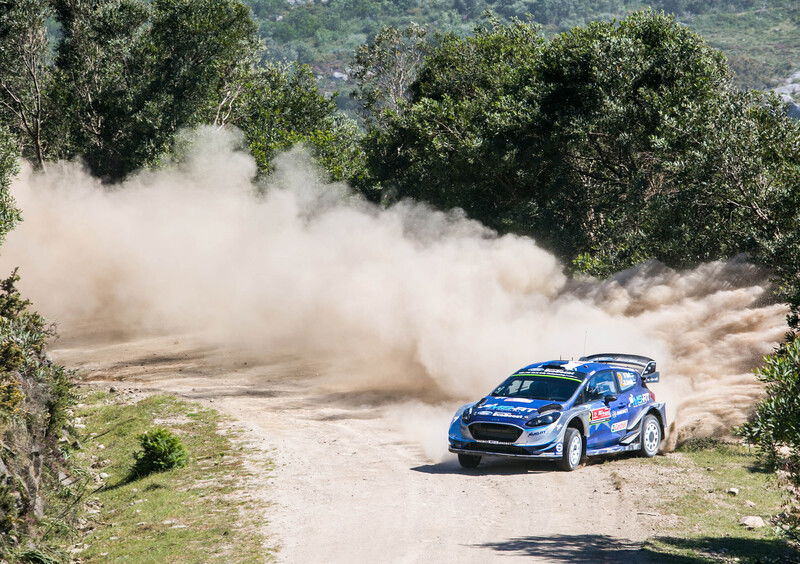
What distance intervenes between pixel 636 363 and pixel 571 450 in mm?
3494

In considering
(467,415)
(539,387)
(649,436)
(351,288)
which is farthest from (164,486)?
(351,288)

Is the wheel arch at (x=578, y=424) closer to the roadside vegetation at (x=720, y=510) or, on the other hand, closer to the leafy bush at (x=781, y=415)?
the roadside vegetation at (x=720, y=510)

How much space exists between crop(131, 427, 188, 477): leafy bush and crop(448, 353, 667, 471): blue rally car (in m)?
6.20

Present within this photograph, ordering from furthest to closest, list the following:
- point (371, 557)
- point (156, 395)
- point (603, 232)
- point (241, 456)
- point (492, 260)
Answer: point (603, 232) < point (492, 260) < point (156, 395) < point (241, 456) < point (371, 557)

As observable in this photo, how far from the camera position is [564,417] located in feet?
62.1

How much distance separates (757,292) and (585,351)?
484 centimetres

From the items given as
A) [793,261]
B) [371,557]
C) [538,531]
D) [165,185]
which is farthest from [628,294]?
[165,185]

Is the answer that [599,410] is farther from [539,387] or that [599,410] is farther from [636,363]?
[636,363]

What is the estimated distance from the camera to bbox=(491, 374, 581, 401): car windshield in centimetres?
1964

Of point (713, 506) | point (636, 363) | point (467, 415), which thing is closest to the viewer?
point (713, 506)

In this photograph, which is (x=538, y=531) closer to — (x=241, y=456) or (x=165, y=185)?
(x=241, y=456)

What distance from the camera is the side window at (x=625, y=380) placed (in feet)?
67.4

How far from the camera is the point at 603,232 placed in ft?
131

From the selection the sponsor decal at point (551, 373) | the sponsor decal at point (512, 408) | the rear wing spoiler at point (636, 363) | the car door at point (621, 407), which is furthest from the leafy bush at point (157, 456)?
the car door at point (621, 407)
